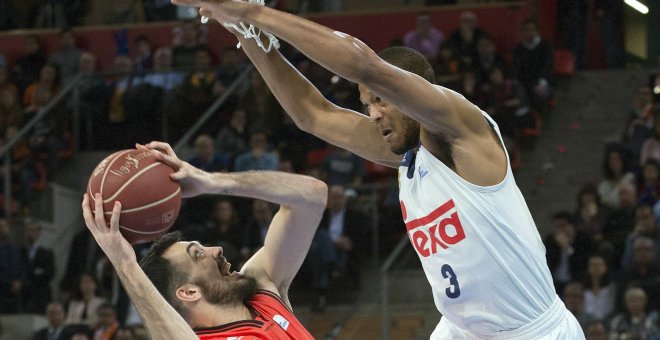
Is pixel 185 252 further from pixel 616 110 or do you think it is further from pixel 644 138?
pixel 616 110

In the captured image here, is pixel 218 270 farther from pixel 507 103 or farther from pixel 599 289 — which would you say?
pixel 507 103

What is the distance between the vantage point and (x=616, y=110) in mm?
15484

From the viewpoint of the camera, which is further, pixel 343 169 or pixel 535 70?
pixel 535 70

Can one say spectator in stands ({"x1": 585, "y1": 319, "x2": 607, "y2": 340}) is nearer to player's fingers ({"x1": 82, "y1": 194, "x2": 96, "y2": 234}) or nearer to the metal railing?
player's fingers ({"x1": 82, "y1": 194, "x2": 96, "y2": 234})

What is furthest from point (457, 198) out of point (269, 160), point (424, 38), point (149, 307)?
point (424, 38)

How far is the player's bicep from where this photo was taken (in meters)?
6.03

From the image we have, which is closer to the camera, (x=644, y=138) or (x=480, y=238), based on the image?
(x=480, y=238)

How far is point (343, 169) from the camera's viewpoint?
13.1 meters

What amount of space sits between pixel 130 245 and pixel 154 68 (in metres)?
11.4

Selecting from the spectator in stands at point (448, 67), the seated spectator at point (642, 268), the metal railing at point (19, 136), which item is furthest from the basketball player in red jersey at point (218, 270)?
the spectator in stands at point (448, 67)

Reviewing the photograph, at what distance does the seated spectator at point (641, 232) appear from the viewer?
11.4m

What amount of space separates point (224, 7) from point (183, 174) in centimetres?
81

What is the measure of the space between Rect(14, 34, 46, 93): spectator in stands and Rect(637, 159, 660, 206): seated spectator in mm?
8331

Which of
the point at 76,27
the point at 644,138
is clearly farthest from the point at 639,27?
the point at 76,27
